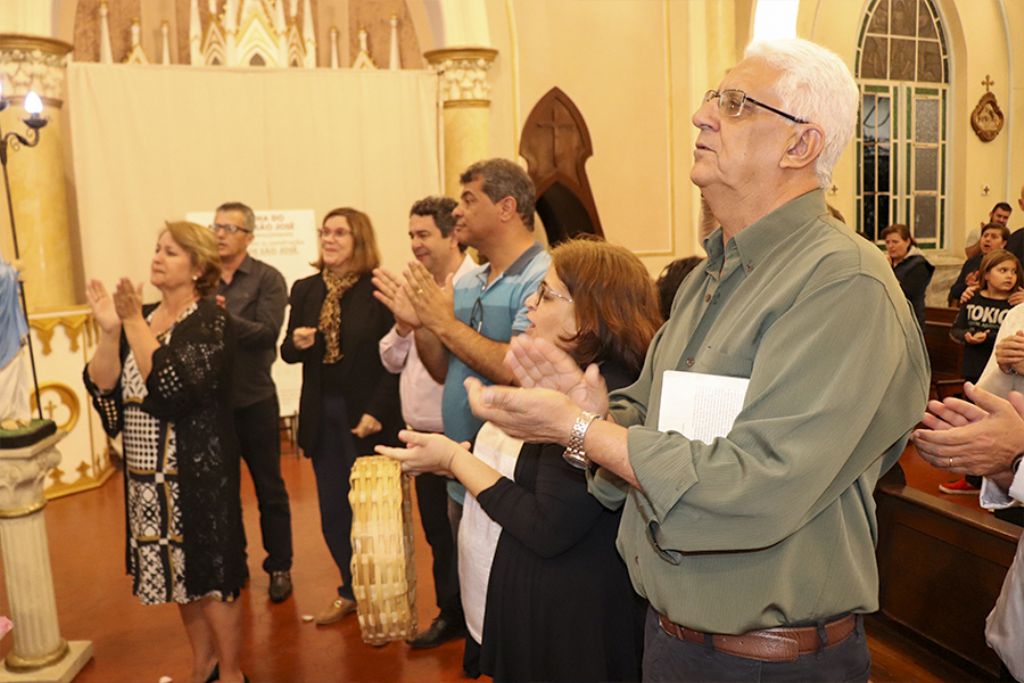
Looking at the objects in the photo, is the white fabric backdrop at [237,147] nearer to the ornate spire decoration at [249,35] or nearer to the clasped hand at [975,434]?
the ornate spire decoration at [249,35]

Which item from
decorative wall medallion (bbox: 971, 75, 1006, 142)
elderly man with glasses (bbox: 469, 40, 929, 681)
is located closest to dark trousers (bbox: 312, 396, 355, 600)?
elderly man with glasses (bbox: 469, 40, 929, 681)

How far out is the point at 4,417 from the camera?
3.45 metres

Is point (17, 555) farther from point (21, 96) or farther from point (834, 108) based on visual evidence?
point (21, 96)

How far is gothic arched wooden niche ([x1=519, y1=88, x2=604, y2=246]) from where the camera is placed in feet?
26.6

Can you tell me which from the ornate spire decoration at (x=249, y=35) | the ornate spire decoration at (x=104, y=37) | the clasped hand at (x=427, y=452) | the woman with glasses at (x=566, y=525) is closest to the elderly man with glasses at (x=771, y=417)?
the woman with glasses at (x=566, y=525)

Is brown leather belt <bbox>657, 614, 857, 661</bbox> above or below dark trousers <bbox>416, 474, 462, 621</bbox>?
above

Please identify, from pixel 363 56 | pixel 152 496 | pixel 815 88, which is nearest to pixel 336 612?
pixel 152 496

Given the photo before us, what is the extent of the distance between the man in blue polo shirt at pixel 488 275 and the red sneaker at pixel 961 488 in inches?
142

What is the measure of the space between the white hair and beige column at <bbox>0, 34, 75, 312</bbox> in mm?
6214

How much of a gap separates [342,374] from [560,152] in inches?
189

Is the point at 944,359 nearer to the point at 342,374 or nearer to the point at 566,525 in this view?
the point at 342,374

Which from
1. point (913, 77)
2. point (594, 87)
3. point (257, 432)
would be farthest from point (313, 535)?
point (913, 77)

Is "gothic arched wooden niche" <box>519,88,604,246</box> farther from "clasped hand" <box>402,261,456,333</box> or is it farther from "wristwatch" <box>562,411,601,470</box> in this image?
"wristwatch" <box>562,411,601,470</box>

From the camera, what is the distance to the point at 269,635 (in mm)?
3826
